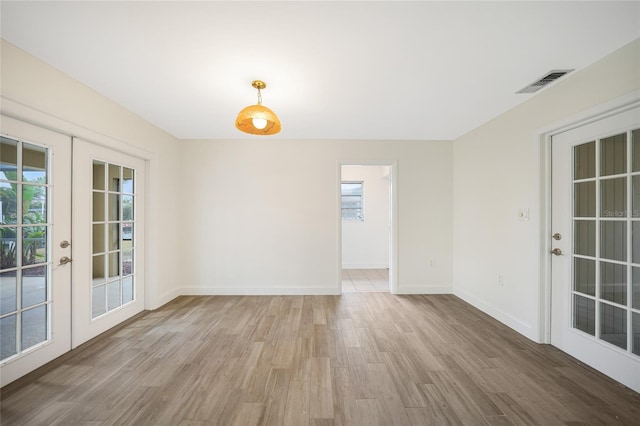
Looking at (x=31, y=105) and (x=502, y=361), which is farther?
(x=502, y=361)

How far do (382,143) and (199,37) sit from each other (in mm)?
3062

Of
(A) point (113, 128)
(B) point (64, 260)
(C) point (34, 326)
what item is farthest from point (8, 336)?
(A) point (113, 128)

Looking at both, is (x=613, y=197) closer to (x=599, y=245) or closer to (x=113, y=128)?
(x=599, y=245)

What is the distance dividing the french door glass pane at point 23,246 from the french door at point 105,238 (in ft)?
0.79

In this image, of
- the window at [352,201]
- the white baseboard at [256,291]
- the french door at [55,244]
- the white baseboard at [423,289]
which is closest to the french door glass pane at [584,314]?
the white baseboard at [423,289]

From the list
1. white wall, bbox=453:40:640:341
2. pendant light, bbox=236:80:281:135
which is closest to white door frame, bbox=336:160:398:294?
white wall, bbox=453:40:640:341

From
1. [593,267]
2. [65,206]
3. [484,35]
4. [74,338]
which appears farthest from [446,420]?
[65,206]

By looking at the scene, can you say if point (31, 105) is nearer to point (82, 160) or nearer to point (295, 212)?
point (82, 160)

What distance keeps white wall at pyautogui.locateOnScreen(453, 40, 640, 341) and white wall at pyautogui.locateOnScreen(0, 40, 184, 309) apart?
4557 mm

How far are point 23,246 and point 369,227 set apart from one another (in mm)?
5746

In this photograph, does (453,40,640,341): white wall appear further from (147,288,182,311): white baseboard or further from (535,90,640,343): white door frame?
(147,288,182,311): white baseboard

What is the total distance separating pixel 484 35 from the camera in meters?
1.74

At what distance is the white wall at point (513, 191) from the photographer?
206cm

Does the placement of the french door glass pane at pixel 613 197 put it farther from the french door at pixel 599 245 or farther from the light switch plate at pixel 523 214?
the light switch plate at pixel 523 214
